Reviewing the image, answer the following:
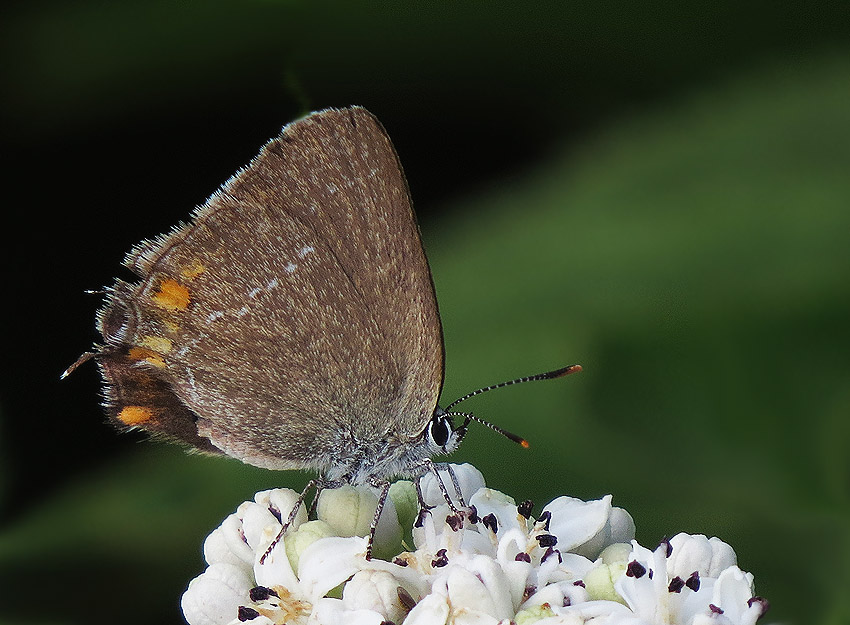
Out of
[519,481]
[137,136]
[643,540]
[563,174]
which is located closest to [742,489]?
[643,540]

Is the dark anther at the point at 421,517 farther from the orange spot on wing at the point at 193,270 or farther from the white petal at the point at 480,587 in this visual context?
the orange spot on wing at the point at 193,270

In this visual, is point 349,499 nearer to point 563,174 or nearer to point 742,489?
point 742,489

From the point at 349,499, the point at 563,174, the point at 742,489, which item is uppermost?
the point at 563,174

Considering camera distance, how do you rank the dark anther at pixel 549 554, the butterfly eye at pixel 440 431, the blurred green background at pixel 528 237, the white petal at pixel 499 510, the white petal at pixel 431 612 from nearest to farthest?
1. the white petal at pixel 431 612
2. the dark anther at pixel 549 554
3. the white petal at pixel 499 510
4. the butterfly eye at pixel 440 431
5. the blurred green background at pixel 528 237

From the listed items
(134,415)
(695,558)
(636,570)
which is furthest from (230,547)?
(695,558)

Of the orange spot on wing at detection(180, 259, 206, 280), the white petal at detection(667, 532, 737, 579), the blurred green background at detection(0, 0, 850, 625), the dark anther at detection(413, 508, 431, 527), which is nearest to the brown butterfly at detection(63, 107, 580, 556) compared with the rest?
the orange spot on wing at detection(180, 259, 206, 280)

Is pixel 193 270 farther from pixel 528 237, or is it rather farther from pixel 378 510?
pixel 528 237

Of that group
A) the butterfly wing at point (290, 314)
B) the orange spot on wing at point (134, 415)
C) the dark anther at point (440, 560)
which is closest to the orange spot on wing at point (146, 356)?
the butterfly wing at point (290, 314)
